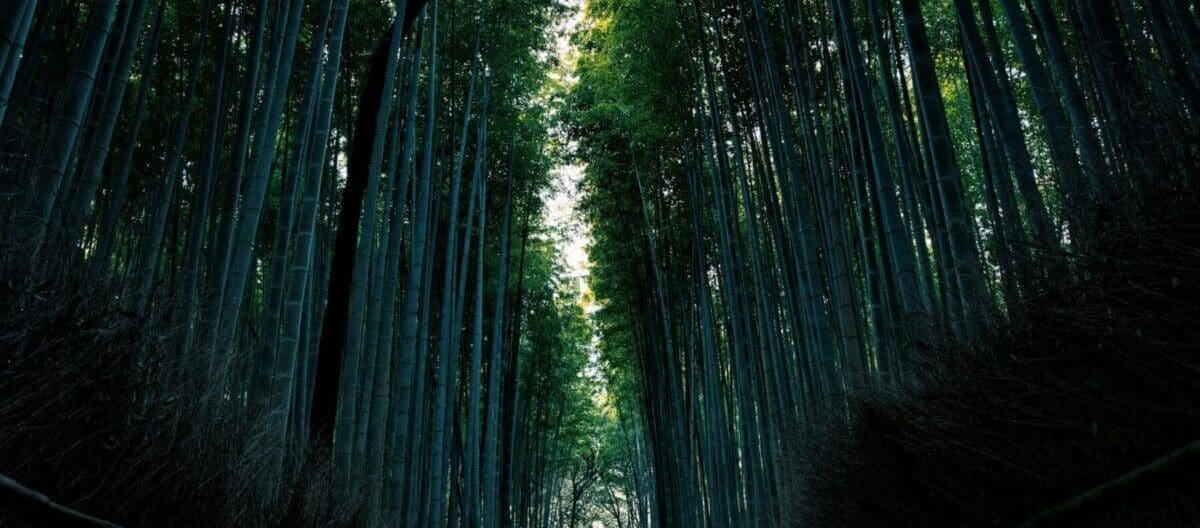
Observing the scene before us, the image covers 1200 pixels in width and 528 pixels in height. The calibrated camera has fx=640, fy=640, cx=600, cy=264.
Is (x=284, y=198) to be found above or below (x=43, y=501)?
above

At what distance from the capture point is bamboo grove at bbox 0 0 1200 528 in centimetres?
167

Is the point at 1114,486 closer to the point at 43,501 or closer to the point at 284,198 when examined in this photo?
the point at 43,501

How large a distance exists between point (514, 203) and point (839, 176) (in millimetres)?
4491

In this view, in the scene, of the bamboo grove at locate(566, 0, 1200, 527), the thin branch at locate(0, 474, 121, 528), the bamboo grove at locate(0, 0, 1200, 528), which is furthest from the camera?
the bamboo grove at locate(566, 0, 1200, 527)

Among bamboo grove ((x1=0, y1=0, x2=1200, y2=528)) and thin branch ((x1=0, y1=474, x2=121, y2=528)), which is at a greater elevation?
bamboo grove ((x1=0, y1=0, x2=1200, y2=528))

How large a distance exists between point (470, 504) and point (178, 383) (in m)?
5.13

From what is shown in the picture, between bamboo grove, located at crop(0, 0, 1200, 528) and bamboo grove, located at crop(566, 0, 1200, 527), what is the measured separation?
0.02 metres

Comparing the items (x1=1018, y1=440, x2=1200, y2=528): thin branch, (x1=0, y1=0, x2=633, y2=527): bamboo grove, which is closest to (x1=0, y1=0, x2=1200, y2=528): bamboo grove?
(x1=0, y1=0, x2=633, y2=527): bamboo grove

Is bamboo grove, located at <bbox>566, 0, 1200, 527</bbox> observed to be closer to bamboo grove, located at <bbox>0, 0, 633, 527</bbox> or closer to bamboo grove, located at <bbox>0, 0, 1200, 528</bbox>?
bamboo grove, located at <bbox>0, 0, 1200, 528</bbox>

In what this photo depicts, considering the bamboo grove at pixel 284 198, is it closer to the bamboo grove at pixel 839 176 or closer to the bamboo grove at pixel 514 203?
the bamboo grove at pixel 514 203

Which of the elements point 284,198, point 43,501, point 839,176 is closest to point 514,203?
point 839,176

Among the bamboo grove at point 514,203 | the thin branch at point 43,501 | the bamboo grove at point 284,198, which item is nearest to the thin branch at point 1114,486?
the bamboo grove at point 514,203

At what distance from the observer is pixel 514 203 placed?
8.49 metres

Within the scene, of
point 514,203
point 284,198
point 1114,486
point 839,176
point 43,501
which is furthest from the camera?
point 514,203
